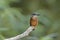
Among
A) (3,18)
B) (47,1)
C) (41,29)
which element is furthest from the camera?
(47,1)

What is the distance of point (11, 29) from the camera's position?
233 cm

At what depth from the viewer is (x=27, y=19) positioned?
2.38 meters

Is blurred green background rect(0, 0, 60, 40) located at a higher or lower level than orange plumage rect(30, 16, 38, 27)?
higher

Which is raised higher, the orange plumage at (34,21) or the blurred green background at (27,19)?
the blurred green background at (27,19)

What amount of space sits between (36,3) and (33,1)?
0.06 metres

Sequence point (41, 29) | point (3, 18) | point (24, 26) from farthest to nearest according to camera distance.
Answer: point (41, 29)
point (24, 26)
point (3, 18)

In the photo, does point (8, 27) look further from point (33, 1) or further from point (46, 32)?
point (33, 1)

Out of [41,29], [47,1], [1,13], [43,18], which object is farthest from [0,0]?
[47,1]

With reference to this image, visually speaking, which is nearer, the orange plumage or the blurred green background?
the orange plumage

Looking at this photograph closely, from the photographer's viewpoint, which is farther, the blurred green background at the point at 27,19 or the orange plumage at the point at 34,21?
the blurred green background at the point at 27,19

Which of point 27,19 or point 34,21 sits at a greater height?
point 27,19

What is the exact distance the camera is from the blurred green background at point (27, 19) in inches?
87.7

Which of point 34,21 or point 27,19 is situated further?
point 27,19

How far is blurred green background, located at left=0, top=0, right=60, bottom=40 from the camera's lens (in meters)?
2.23
